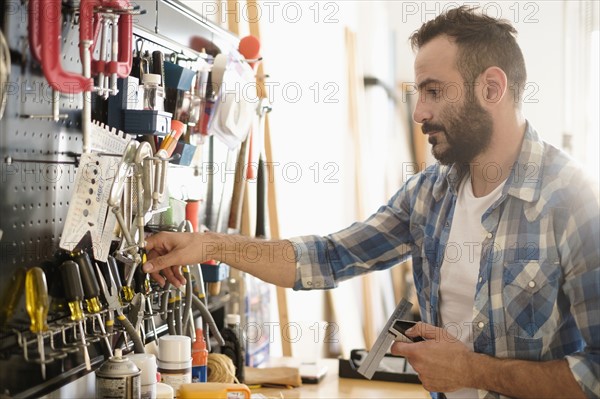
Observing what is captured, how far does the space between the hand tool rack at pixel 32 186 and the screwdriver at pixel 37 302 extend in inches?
0.8

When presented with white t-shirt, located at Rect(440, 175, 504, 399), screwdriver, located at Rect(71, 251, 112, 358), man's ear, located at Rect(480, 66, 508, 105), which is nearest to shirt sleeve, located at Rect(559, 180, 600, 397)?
white t-shirt, located at Rect(440, 175, 504, 399)

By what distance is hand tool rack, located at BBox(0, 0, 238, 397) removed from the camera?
1.13 meters

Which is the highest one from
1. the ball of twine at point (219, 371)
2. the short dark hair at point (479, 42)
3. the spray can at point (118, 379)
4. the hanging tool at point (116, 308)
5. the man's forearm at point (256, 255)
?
the short dark hair at point (479, 42)

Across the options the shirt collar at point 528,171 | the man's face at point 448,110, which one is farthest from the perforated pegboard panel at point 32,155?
the shirt collar at point 528,171

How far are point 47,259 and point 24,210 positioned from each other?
4.2 inches

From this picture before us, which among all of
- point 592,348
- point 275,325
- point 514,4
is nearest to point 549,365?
point 592,348

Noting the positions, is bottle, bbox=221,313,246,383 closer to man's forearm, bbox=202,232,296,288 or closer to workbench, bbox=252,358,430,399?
workbench, bbox=252,358,430,399

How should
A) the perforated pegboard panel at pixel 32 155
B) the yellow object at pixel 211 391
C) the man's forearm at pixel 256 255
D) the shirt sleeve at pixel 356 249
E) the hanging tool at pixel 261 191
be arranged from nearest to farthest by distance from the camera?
the perforated pegboard panel at pixel 32 155 < the yellow object at pixel 211 391 < the man's forearm at pixel 256 255 < the shirt sleeve at pixel 356 249 < the hanging tool at pixel 261 191

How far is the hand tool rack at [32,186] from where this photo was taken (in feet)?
3.70

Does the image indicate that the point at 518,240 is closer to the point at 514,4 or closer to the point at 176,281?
the point at 176,281

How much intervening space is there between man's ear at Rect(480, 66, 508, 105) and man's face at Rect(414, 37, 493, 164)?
0.03 metres

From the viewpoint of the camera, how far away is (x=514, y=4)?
399 cm

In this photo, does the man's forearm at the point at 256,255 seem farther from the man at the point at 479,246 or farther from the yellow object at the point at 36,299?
the yellow object at the point at 36,299

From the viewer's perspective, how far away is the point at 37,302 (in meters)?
1.14
